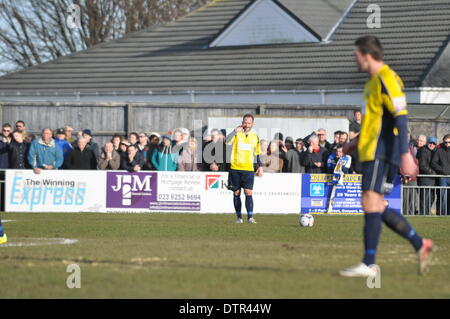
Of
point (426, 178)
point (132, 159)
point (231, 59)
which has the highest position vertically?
point (231, 59)

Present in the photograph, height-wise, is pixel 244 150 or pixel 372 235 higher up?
pixel 244 150

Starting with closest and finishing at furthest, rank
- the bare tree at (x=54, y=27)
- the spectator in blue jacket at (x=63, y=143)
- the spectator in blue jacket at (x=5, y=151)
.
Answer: the spectator in blue jacket at (x=5, y=151), the spectator in blue jacket at (x=63, y=143), the bare tree at (x=54, y=27)

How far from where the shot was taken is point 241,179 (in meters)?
19.1

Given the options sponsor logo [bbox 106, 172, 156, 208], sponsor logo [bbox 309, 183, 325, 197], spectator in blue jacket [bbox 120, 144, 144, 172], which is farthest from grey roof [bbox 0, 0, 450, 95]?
sponsor logo [bbox 106, 172, 156, 208]

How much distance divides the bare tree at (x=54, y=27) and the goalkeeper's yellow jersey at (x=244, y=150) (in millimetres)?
35279

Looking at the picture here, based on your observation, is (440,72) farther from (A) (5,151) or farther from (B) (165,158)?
(A) (5,151)

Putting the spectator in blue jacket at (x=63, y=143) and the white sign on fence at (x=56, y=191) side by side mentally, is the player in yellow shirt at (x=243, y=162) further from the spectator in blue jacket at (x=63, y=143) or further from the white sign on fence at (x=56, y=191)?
the spectator in blue jacket at (x=63, y=143)

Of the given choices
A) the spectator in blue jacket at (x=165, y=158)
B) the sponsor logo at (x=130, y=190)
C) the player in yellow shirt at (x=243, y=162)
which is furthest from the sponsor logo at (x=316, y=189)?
the player in yellow shirt at (x=243, y=162)

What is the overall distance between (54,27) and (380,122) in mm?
46201

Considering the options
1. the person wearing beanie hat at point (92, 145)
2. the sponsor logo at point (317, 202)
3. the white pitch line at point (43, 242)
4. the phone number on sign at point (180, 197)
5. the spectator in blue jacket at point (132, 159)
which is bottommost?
the white pitch line at point (43, 242)

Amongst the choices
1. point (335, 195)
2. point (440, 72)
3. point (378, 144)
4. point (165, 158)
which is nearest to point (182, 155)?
point (165, 158)

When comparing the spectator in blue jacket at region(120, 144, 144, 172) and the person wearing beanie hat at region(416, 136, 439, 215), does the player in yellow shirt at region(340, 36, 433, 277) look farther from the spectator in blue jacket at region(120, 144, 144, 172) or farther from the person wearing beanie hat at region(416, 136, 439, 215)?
the person wearing beanie hat at region(416, 136, 439, 215)

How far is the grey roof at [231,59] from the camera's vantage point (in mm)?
33500

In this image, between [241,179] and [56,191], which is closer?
[241,179]
